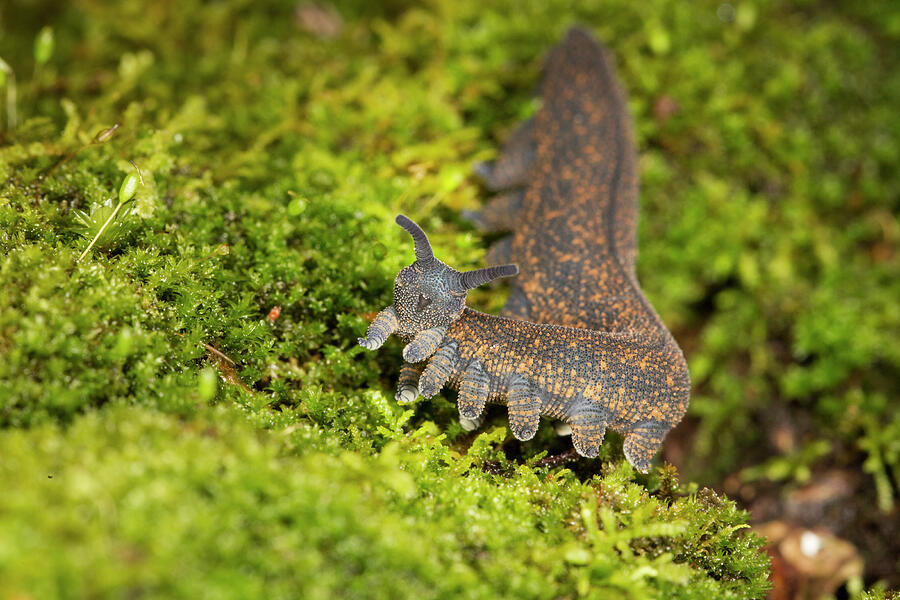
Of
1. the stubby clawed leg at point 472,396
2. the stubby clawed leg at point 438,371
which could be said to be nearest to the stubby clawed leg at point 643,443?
the stubby clawed leg at point 472,396

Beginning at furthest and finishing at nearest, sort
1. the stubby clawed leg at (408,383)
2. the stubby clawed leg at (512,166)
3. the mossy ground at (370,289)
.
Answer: the stubby clawed leg at (512,166), the stubby clawed leg at (408,383), the mossy ground at (370,289)

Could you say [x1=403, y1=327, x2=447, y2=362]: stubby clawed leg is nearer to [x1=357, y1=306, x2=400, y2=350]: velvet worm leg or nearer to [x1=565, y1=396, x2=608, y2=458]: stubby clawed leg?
[x1=357, y1=306, x2=400, y2=350]: velvet worm leg

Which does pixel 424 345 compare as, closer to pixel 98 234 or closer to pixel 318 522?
pixel 318 522

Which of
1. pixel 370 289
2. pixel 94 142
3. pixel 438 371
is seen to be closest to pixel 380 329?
pixel 438 371

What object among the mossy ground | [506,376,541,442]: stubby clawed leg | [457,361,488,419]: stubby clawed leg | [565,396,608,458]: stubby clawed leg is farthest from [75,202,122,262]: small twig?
[565,396,608,458]: stubby clawed leg

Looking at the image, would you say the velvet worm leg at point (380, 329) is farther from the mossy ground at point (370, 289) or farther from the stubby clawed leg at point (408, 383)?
the mossy ground at point (370, 289)

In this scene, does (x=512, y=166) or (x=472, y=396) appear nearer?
(x=472, y=396)
